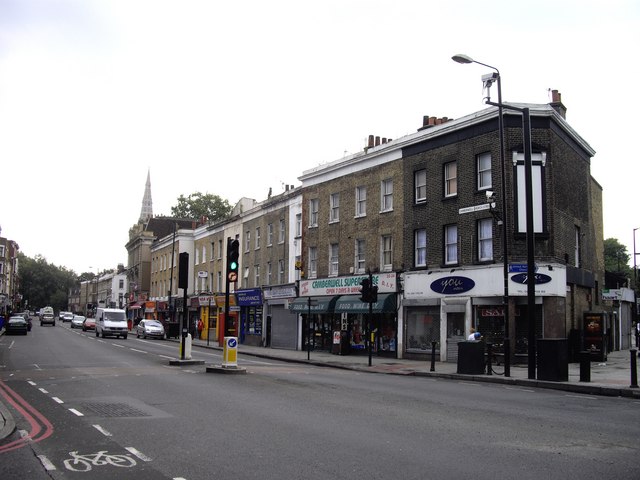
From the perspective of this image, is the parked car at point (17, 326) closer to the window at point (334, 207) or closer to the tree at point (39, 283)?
the window at point (334, 207)

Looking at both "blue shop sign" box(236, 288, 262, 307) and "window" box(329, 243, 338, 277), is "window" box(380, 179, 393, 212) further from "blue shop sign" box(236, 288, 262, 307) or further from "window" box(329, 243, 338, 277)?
"blue shop sign" box(236, 288, 262, 307)

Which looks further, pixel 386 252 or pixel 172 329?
pixel 172 329

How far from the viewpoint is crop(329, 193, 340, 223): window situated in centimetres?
3588

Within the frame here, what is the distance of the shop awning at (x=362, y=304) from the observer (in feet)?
100

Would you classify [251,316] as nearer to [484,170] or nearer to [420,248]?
[420,248]

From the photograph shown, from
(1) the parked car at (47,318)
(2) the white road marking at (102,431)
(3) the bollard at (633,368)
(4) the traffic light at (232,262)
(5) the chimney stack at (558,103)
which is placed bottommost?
(1) the parked car at (47,318)

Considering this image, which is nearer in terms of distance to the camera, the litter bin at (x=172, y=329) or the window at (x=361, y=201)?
the window at (x=361, y=201)

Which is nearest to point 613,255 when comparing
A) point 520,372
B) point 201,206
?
point 201,206

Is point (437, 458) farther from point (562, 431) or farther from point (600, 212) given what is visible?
point (600, 212)

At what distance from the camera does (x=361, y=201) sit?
3406cm

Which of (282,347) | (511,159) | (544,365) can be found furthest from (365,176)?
(544,365)

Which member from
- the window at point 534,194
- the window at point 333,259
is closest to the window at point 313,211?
the window at point 333,259

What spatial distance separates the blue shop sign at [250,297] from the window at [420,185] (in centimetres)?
1652

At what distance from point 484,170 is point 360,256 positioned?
30.0 ft
